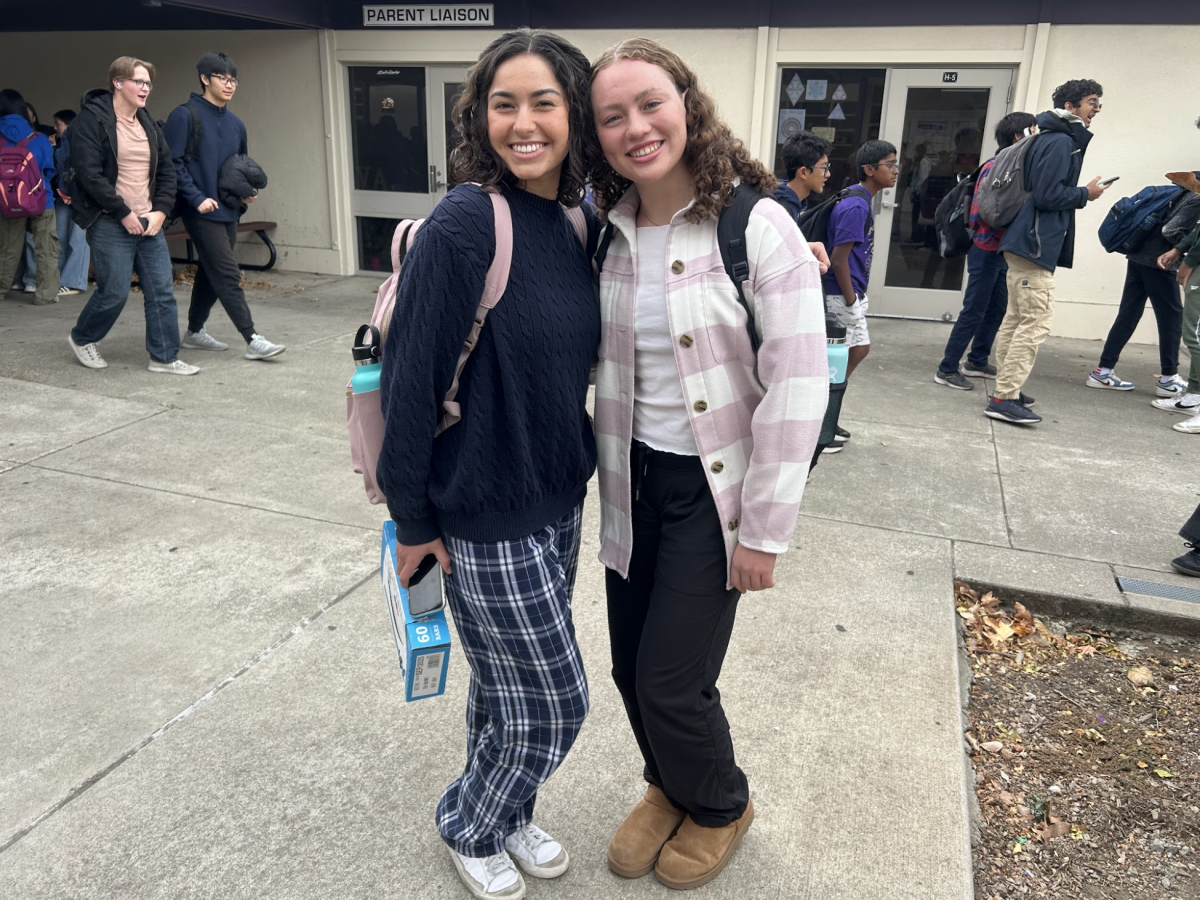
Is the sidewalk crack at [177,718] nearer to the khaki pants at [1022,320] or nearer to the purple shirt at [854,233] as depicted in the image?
the purple shirt at [854,233]

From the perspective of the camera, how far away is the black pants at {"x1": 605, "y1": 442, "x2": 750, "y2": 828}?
1913 millimetres

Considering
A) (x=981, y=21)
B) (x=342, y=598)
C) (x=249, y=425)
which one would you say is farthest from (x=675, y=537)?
(x=981, y=21)

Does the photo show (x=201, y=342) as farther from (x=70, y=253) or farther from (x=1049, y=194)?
(x=1049, y=194)

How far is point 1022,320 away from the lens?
577 centimetres

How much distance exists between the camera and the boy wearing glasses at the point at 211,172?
6.10 m

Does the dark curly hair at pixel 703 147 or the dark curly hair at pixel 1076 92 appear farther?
the dark curly hair at pixel 1076 92

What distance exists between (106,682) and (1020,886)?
8.62 ft

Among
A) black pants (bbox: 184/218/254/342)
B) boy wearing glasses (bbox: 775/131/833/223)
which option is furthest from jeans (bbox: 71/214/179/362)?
boy wearing glasses (bbox: 775/131/833/223)

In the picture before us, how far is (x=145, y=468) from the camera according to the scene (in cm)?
451

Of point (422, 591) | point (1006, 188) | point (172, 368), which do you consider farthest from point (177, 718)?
point (1006, 188)

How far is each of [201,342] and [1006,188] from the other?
5593 mm

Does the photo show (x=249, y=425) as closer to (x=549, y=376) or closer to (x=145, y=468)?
(x=145, y=468)

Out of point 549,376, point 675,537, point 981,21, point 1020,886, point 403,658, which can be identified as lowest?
point 1020,886

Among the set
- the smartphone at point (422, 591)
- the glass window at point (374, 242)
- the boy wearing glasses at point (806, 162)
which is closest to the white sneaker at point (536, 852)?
the smartphone at point (422, 591)
